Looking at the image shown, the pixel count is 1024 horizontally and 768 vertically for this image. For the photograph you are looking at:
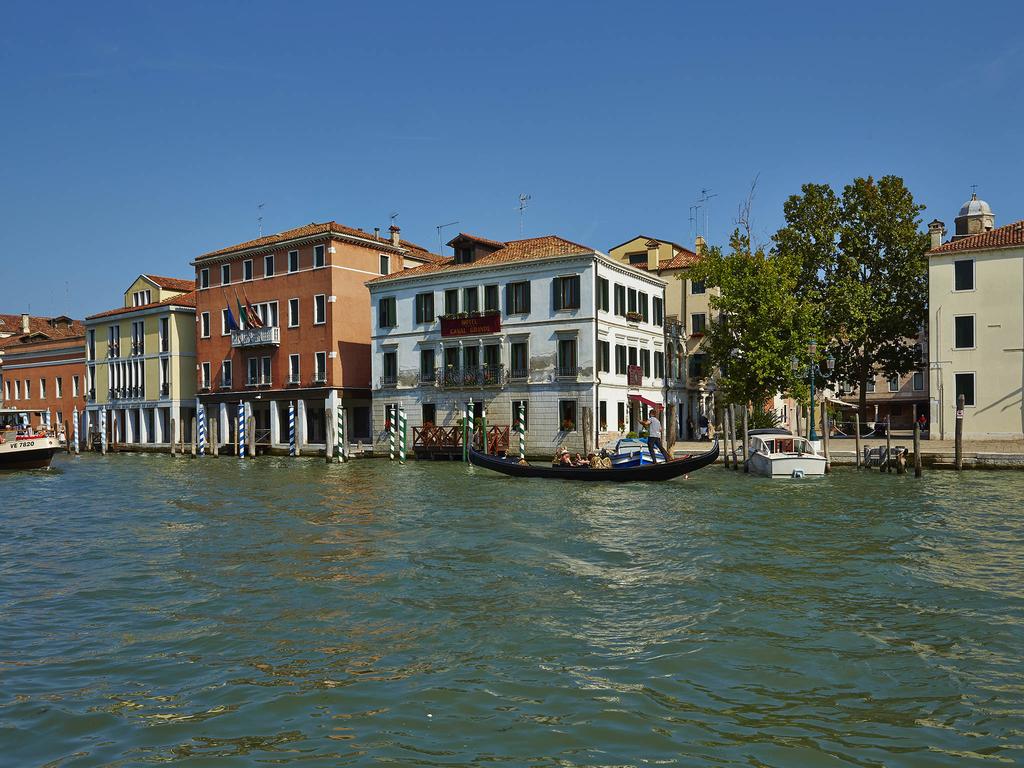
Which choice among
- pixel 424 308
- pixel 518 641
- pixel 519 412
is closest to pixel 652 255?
pixel 424 308

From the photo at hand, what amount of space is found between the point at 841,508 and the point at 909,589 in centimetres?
764

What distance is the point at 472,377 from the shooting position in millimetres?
34969

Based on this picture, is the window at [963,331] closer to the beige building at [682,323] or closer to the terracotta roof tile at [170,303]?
the beige building at [682,323]

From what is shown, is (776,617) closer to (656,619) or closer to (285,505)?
(656,619)

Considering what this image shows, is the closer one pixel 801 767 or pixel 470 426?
pixel 801 767

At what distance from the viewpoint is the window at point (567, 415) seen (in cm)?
3266

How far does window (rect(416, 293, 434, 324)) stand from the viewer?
36.6 meters

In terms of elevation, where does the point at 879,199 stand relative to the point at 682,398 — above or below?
above

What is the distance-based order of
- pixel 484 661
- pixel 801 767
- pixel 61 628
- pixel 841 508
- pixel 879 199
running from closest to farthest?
1. pixel 801 767
2. pixel 484 661
3. pixel 61 628
4. pixel 841 508
5. pixel 879 199

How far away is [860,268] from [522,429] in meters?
16.2

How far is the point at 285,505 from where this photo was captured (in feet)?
62.2

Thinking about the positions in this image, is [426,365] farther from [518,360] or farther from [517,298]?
[517,298]

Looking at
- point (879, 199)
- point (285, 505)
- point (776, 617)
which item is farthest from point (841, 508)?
point (879, 199)

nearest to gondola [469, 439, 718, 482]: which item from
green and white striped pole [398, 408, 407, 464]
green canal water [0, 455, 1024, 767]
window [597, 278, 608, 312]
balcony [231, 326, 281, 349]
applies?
green canal water [0, 455, 1024, 767]
